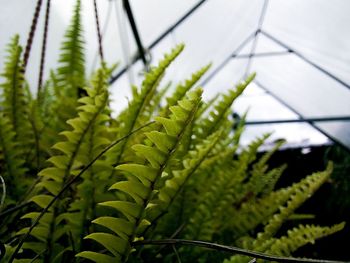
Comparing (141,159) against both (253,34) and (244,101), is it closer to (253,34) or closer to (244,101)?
(253,34)

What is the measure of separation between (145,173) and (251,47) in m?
4.18

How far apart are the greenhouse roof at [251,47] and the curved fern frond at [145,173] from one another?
911 millimetres

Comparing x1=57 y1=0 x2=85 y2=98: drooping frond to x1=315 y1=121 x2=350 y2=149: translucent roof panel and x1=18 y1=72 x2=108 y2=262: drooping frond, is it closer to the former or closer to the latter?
x1=18 y1=72 x2=108 y2=262: drooping frond

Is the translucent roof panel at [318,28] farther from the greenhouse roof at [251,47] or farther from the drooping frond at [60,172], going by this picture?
the drooping frond at [60,172]

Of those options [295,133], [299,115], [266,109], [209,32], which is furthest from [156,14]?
[266,109]

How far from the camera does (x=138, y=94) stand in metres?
0.47

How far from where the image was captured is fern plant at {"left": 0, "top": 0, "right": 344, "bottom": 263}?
31cm

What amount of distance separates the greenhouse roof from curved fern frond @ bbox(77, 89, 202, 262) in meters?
0.91

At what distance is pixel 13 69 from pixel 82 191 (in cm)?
25

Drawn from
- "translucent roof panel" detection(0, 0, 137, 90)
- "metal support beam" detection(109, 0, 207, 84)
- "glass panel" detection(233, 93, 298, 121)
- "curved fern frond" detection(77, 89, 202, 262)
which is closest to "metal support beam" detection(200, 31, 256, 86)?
"glass panel" detection(233, 93, 298, 121)

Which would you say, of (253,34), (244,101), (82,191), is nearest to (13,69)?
(82,191)

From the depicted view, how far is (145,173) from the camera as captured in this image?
0.97 ft

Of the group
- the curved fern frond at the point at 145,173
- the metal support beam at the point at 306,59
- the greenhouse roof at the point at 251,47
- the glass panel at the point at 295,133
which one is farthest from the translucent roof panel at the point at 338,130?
the curved fern frond at the point at 145,173

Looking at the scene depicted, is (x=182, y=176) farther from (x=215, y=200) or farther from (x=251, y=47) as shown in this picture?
(x=251, y=47)
